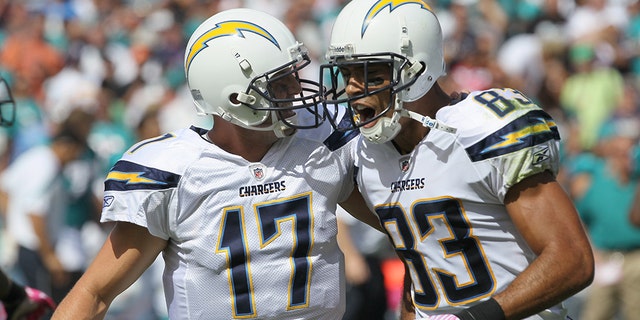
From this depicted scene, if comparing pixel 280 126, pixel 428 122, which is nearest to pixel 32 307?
pixel 280 126

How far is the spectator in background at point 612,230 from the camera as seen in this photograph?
6.89 m

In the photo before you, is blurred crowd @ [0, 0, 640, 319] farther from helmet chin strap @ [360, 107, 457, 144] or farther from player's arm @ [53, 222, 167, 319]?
helmet chin strap @ [360, 107, 457, 144]

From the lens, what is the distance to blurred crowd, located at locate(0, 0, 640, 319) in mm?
7262

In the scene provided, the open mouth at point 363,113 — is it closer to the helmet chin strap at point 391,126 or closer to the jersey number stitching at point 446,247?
the helmet chin strap at point 391,126

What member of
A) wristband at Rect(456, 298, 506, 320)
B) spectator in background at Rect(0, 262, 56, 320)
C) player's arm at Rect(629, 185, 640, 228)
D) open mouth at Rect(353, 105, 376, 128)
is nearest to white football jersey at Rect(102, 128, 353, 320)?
open mouth at Rect(353, 105, 376, 128)

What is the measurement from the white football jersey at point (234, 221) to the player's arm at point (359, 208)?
0.27m

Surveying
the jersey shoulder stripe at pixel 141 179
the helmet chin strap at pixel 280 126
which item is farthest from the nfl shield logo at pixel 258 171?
the jersey shoulder stripe at pixel 141 179

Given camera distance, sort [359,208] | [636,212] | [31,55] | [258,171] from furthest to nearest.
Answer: [31,55] < [636,212] < [359,208] < [258,171]

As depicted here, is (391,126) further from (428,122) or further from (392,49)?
(392,49)

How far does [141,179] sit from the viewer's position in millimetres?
3449

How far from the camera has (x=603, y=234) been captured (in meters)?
7.02

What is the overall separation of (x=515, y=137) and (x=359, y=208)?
877 mm

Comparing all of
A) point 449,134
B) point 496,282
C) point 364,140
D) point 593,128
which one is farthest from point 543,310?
point 593,128

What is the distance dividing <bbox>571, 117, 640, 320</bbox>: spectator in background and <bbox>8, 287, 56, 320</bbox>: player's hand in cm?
403
